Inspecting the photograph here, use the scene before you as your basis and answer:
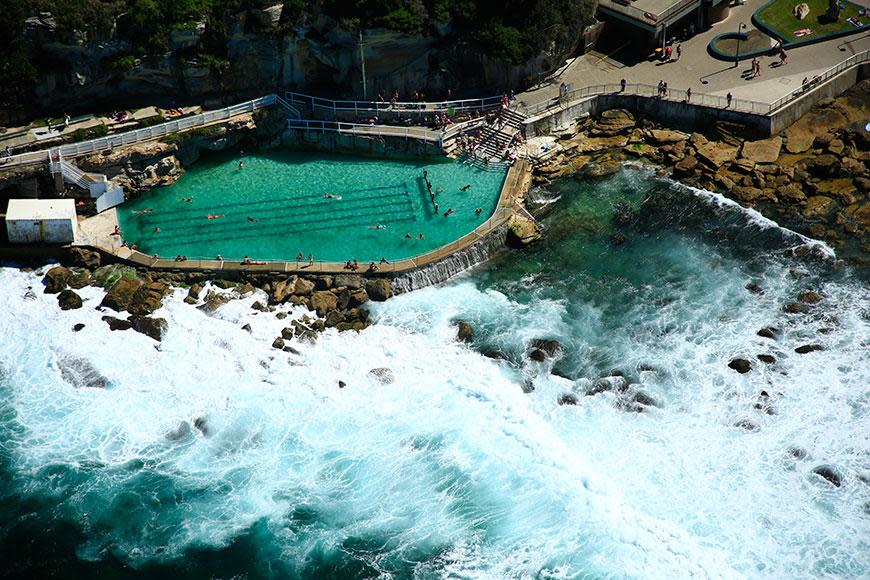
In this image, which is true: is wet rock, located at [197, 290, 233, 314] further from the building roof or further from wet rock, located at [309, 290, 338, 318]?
the building roof

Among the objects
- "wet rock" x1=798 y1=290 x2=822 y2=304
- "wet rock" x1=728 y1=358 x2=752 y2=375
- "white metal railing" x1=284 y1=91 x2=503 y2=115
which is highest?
"white metal railing" x1=284 y1=91 x2=503 y2=115

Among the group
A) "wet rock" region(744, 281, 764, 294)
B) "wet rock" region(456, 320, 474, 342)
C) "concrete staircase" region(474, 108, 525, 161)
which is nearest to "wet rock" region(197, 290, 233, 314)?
"wet rock" region(456, 320, 474, 342)

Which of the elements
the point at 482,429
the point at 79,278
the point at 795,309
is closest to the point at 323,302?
the point at 482,429

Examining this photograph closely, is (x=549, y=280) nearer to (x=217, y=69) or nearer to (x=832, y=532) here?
(x=832, y=532)

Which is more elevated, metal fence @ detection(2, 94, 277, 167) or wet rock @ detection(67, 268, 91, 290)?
metal fence @ detection(2, 94, 277, 167)

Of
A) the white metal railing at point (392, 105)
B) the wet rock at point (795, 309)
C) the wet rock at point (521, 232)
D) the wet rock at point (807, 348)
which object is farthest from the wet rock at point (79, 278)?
the wet rock at point (807, 348)

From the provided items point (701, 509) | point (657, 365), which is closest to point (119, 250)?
point (657, 365)

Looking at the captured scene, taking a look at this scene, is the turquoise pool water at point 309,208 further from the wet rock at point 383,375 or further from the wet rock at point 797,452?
the wet rock at point 797,452

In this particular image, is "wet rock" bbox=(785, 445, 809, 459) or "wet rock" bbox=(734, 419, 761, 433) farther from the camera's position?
"wet rock" bbox=(734, 419, 761, 433)
